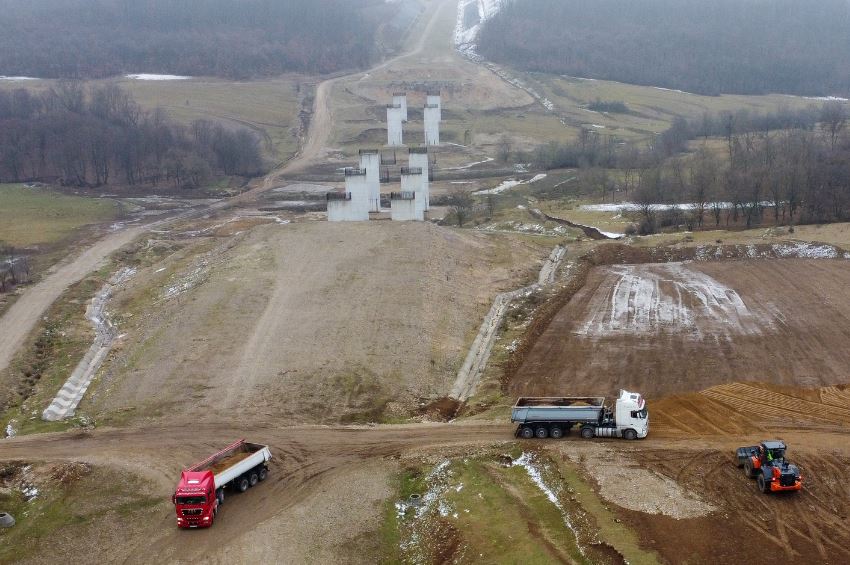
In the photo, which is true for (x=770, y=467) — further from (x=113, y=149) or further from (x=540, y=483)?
(x=113, y=149)

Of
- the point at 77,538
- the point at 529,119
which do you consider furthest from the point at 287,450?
the point at 529,119

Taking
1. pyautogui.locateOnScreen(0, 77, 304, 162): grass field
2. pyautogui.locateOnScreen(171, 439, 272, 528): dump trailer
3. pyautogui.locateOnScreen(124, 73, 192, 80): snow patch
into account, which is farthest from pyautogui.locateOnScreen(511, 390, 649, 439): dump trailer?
pyautogui.locateOnScreen(124, 73, 192, 80): snow patch

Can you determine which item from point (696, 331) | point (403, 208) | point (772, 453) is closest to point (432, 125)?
point (403, 208)

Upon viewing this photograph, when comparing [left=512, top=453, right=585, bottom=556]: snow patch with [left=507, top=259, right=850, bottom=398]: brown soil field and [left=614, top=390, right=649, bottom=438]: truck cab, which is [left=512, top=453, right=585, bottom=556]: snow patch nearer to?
[left=614, top=390, right=649, bottom=438]: truck cab

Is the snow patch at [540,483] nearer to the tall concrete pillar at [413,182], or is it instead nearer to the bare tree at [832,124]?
the tall concrete pillar at [413,182]

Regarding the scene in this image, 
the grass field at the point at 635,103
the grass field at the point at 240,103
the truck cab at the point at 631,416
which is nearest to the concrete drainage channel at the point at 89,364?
the truck cab at the point at 631,416

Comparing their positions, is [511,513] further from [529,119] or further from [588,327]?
[529,119]
